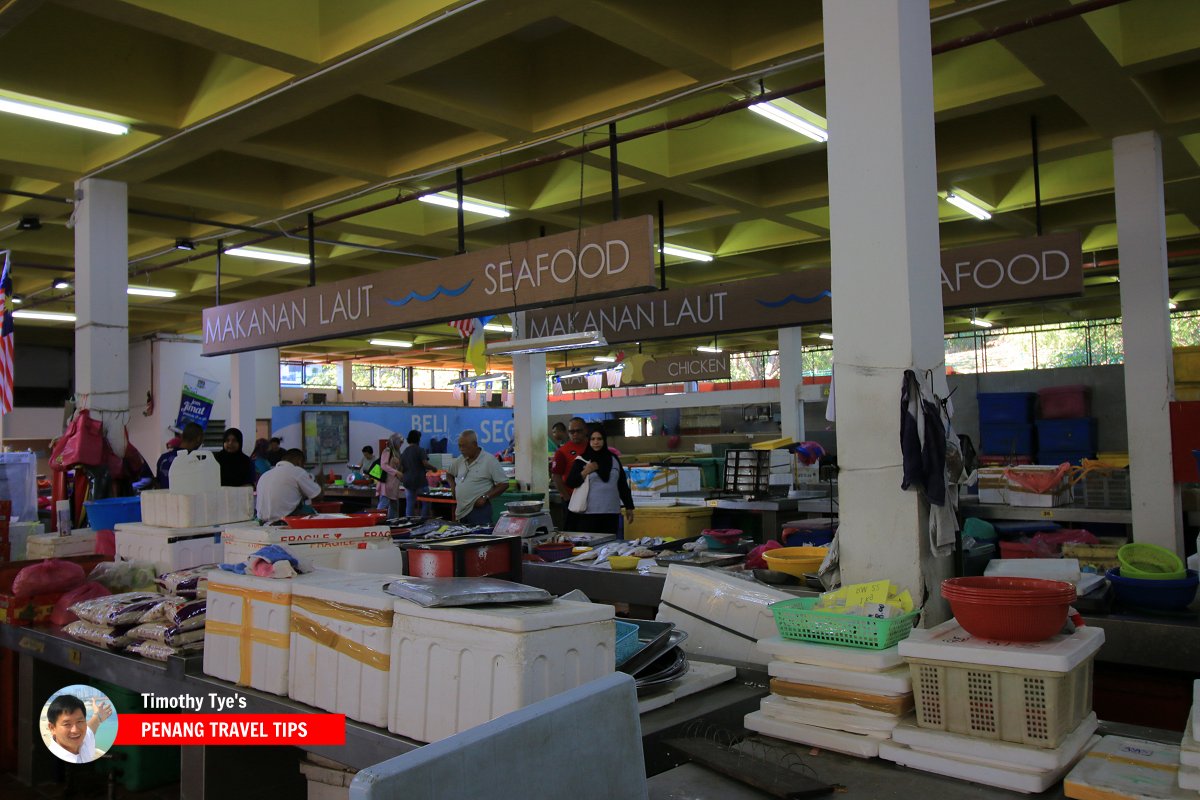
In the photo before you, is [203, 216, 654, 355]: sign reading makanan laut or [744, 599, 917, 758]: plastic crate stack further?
[203, 216, 654, 355]: sign reading makanan laut

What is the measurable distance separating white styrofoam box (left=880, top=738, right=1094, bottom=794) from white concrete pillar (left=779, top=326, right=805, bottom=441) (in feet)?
33.9

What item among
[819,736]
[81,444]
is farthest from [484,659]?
[81,444]

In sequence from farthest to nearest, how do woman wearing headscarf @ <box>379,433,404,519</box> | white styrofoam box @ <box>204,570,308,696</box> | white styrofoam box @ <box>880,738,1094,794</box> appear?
woman wearing headscarf @ <box>379,433,404,519</box>, white styrofoam box @ <box>204,570,308,696</box>, white styrofoam box @ <box>880,738,1094,794</box>

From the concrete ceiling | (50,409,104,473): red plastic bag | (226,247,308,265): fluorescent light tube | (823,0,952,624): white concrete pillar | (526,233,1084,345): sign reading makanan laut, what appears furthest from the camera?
(226,247,308,265): fluorescent light tube

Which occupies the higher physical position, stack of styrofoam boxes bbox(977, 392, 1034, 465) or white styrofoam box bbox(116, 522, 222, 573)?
stack of styrofoam boxes bbox(977, 392, 1034, 465)

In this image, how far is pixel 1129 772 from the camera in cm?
209

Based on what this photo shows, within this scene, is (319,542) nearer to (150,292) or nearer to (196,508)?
(196,508)

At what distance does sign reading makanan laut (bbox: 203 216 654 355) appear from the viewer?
16.7 feet

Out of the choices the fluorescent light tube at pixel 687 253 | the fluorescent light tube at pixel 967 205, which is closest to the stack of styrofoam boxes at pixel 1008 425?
the fluorescent light tube at pixel 967 205

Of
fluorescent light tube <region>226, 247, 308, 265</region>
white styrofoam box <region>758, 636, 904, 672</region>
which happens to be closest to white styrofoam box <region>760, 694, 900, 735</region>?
white styrofoam box <region>758, 636, 904, 672</region>

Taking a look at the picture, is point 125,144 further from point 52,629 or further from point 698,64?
point 698,64

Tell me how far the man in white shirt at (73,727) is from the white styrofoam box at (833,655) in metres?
3.76

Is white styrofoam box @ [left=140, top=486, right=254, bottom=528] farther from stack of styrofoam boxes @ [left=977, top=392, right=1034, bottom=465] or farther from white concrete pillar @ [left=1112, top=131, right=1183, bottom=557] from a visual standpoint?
stack of styrofoam boxes @ [left=977, top=392, right=1034, bottom=465]

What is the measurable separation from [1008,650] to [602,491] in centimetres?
521
